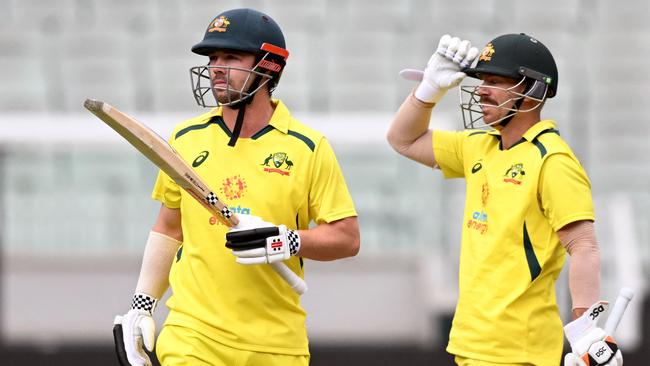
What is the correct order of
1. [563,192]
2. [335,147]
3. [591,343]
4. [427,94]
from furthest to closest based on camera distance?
[335,147] < [427,94] < [563,192] < [591,343]

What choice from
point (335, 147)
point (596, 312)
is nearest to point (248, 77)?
point (596, 312)

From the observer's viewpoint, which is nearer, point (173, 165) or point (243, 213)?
point (173, 165)

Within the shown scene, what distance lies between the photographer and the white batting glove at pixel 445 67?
463 centimetres

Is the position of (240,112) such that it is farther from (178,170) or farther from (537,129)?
(537,129)

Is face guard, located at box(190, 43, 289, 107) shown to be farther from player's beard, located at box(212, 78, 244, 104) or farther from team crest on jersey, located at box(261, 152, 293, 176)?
team crest on jersey, located at box(261, 152, 293, 176)

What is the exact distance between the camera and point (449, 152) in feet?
15.6

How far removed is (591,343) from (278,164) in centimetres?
112

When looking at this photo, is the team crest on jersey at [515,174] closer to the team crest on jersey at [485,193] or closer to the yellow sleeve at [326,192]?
the team crest on jersey at [485,193]

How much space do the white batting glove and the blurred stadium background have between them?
4187mm

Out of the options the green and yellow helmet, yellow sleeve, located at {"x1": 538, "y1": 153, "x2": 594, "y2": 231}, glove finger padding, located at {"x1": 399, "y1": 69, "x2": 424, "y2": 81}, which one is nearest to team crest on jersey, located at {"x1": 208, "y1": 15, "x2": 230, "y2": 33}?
the green and yellow helmet

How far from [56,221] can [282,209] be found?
21.0 feet

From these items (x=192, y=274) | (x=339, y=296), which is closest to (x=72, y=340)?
(x=339, y=296)

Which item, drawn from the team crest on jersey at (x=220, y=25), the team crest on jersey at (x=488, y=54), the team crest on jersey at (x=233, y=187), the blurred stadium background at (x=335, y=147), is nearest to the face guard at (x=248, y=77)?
the team crest on jersey at (x=220, y=25)

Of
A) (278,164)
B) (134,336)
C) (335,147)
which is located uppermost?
(278,164)
